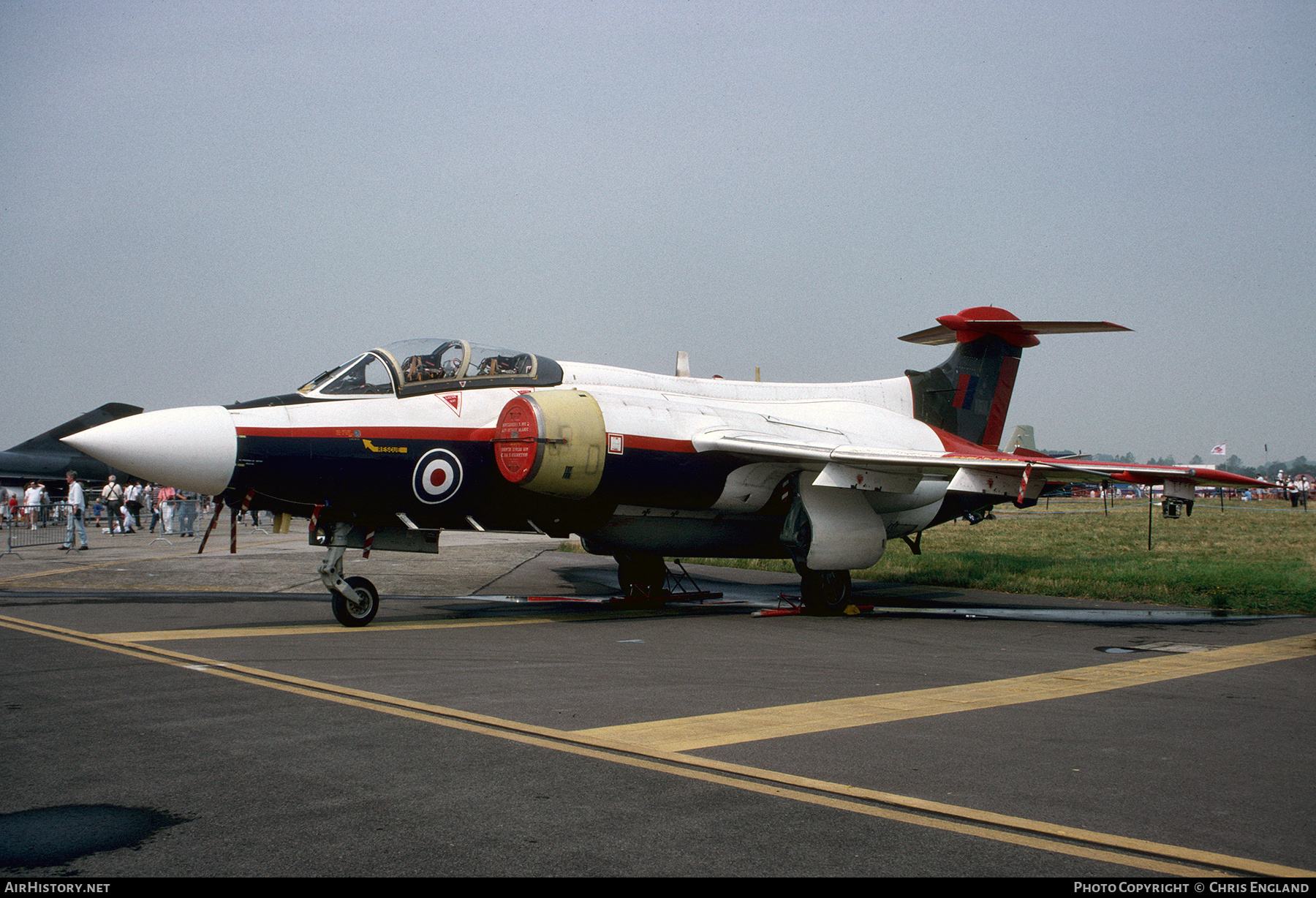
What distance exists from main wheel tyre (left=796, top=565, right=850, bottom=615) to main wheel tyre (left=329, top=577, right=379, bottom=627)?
242 inches

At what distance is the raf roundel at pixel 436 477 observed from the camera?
11.4 metres

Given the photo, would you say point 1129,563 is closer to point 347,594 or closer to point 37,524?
point 347,594

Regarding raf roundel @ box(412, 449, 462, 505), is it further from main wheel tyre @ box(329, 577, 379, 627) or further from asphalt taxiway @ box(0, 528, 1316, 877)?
asphalt taxiway @ box(0, 528, 1316, 877)

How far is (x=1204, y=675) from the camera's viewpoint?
8.16 m

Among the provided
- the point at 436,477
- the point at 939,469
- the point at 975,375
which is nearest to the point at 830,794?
the point at 436,477

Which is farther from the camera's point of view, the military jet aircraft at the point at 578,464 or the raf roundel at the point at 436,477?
the raf roundel at the point at 436,477

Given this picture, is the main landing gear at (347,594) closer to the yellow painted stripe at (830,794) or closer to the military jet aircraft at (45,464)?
the yellow painted stripe at (830,794)

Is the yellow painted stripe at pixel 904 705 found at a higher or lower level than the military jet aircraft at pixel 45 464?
lower

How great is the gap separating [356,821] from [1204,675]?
24.0ft

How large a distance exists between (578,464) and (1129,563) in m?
14.1

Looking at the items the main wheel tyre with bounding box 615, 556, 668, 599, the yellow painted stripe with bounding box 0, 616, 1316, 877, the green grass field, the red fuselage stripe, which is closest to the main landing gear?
the red fuselage stripe

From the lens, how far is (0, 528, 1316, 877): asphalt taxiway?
3750 millimetres

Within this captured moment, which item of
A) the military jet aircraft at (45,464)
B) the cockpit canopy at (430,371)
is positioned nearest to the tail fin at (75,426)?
the military jet aircraft at (45,464)

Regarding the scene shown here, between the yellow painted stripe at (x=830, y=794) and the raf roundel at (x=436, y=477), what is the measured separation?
4440 mm
